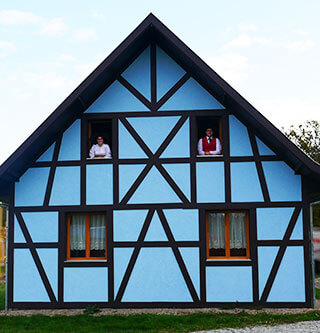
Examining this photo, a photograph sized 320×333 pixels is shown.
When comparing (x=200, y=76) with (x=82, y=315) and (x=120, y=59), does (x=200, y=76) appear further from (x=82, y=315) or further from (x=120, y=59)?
(x=82, y=315)

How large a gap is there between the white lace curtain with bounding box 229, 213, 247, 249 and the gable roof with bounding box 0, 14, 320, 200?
171 centimetres

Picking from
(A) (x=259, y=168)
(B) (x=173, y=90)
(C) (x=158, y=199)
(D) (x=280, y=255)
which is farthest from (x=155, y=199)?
(D) (x=280, y=255)

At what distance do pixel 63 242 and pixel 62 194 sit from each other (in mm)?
1124

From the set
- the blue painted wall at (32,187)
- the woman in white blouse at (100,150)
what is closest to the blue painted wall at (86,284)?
the blue painted wall at (32,187)

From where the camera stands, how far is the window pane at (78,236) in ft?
42.1

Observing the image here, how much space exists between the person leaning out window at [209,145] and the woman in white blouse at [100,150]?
7.20 ft

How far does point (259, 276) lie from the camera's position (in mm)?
12148

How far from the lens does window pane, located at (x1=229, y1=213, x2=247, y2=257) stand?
41.0ft

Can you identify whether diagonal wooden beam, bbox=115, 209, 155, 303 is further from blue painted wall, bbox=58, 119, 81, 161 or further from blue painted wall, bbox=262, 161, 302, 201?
blue painted wall, bbox=262, 161, 302, 201

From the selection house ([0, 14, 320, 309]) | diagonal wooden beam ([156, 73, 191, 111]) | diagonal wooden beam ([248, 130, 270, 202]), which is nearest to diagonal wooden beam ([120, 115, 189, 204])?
house ([0, 14, 320, 309])

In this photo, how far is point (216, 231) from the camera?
497 inches

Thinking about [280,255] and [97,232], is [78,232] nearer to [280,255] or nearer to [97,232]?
[97,232]

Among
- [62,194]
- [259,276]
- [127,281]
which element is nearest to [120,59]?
[62,194]

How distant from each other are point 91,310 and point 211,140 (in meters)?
4.74
